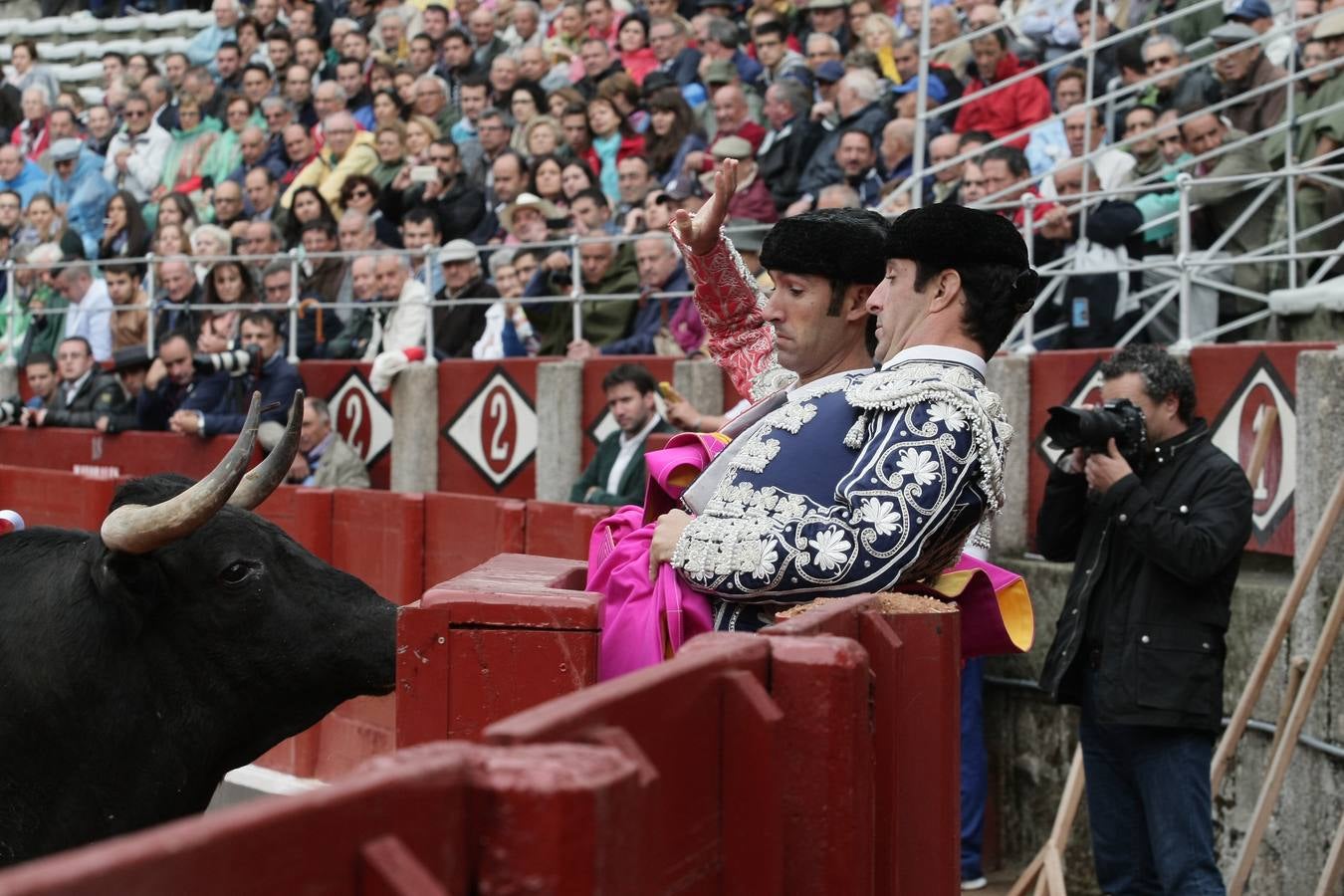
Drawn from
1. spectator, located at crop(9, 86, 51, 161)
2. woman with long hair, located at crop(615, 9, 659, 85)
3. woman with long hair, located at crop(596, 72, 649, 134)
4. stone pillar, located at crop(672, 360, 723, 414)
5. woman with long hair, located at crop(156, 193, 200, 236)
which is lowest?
stone pillar, located at crop(672, 360, 723, 414)

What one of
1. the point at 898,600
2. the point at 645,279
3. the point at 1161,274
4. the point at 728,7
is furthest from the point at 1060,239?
the point at 898,600

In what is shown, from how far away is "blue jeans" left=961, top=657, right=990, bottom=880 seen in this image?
237 inches

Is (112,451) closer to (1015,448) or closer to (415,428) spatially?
(415,428)

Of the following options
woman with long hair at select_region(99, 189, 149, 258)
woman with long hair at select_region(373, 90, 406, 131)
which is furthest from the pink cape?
woman with long hair at select_region(99, 189, 149, 258)

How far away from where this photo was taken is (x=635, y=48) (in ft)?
35.1

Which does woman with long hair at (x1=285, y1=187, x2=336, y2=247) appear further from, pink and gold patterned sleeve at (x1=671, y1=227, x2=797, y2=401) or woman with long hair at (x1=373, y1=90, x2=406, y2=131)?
pink and gold patterned sleeve at (x1=671, y1=227, x2=797, y2=401)

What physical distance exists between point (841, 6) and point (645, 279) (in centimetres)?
256

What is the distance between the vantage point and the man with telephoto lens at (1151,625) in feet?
14.3

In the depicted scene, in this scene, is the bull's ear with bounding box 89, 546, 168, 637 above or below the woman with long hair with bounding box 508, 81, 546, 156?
below

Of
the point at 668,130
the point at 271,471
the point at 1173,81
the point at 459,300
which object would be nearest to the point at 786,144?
the point at 668,130

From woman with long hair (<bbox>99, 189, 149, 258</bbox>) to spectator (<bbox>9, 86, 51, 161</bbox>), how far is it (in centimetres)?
362

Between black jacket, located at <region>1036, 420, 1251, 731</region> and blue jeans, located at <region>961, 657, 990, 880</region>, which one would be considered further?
blue jeans, located at <region>961, 657, 990, 880</region>

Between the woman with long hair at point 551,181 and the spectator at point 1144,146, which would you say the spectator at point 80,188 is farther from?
the spectator at point 1144,146

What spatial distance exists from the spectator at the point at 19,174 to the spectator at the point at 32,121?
0.67m
